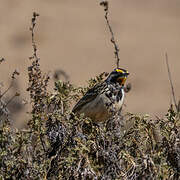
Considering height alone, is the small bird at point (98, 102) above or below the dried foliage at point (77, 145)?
above

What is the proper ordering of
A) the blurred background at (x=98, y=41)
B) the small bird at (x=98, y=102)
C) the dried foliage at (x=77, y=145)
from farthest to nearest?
the blurred background at (x=98, y=41) < the small bird at (x=98, y=102) < the dried foliage at (x=77, y=145)

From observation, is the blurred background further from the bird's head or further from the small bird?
the small bird

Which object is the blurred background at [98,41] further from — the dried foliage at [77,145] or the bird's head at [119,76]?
the dried foliage at [77,145]

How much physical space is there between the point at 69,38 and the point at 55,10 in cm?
503

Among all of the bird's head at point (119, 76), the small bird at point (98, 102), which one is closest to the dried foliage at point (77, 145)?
the small bird at point (98, 102)

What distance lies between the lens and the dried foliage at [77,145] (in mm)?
4801

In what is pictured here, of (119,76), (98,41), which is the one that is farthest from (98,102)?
(98,41)

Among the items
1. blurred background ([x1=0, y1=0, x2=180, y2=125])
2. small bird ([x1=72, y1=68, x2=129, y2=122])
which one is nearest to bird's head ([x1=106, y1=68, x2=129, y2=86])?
small bird ([x1=72, y1=68, x2=129, y2=122])

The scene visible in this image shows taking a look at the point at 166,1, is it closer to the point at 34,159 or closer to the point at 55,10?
the point at 55,10

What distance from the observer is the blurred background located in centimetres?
2441

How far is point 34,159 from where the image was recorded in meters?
5.59

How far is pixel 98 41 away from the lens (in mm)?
29328

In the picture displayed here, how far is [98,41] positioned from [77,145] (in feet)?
79.8

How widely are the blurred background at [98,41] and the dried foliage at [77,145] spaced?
15.5m
